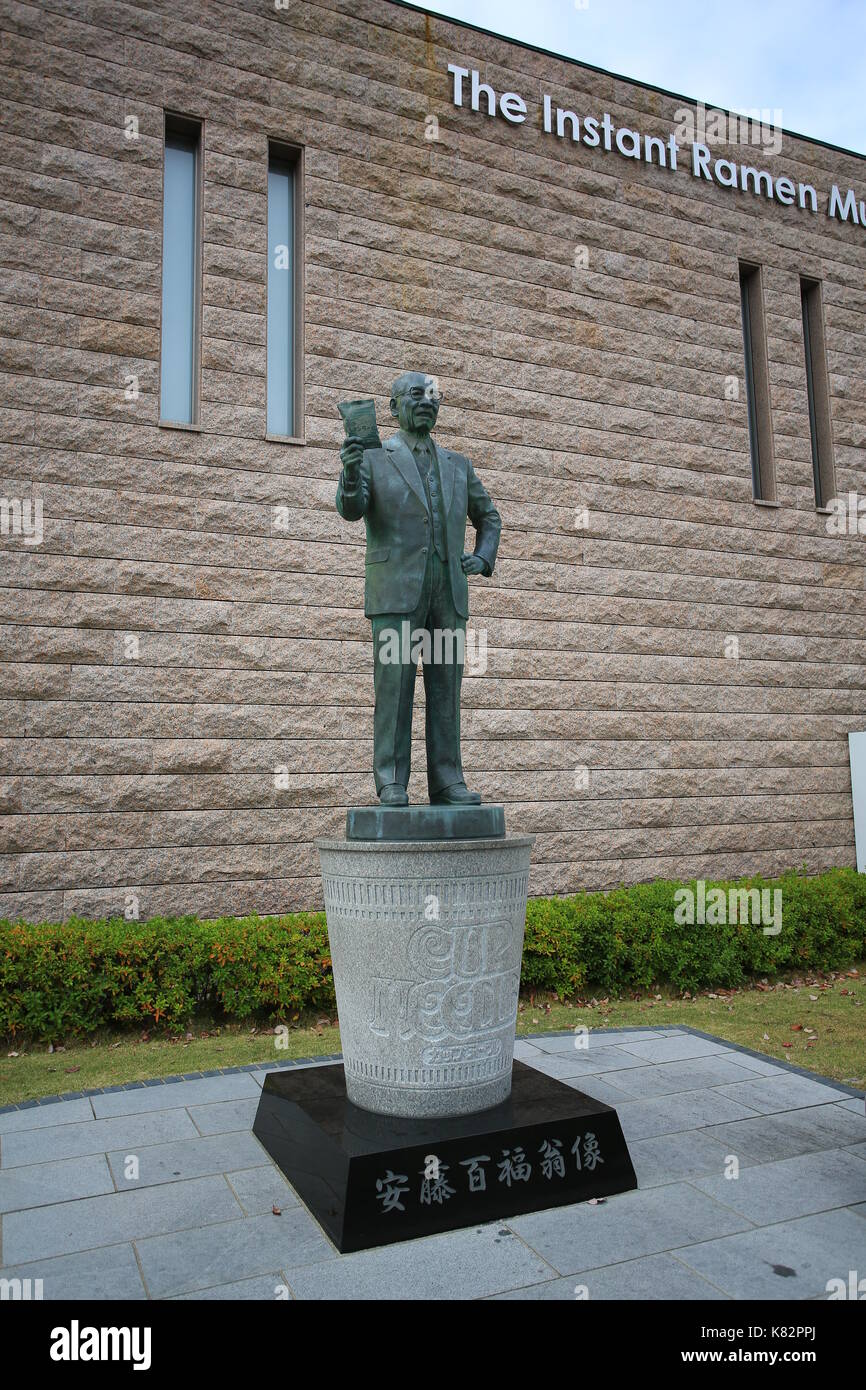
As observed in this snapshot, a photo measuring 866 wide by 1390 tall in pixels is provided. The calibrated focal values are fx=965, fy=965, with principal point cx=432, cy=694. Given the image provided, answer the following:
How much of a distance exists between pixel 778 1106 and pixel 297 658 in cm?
467

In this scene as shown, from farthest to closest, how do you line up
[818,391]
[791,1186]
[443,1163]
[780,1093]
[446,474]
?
1. [818,391]
2. [780,1093]
3. [446,474]
4. [791,1186]
5. [443,1163]

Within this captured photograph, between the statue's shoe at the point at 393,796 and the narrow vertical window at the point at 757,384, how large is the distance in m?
7.08

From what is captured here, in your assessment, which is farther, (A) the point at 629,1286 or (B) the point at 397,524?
(B) the point at 397,524

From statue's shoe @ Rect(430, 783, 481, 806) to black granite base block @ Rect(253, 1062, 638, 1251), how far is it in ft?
4.41

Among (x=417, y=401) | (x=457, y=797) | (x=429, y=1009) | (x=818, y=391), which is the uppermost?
(x=818, y=391)

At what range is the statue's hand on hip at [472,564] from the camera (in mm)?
4680

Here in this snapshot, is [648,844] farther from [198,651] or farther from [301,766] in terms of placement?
[198,651]

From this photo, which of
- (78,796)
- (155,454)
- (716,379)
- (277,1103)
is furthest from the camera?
(716,379)

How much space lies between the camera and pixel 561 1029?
666 cm

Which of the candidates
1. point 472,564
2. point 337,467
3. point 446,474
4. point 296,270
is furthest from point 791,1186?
point 296,270

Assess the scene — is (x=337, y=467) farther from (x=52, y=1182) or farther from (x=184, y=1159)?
(x=52, y=1182)

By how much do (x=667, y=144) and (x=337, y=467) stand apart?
5241 mm

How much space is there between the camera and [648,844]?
359 inches

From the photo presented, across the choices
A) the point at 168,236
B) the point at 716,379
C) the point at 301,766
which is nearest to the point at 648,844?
the point at 301,766
